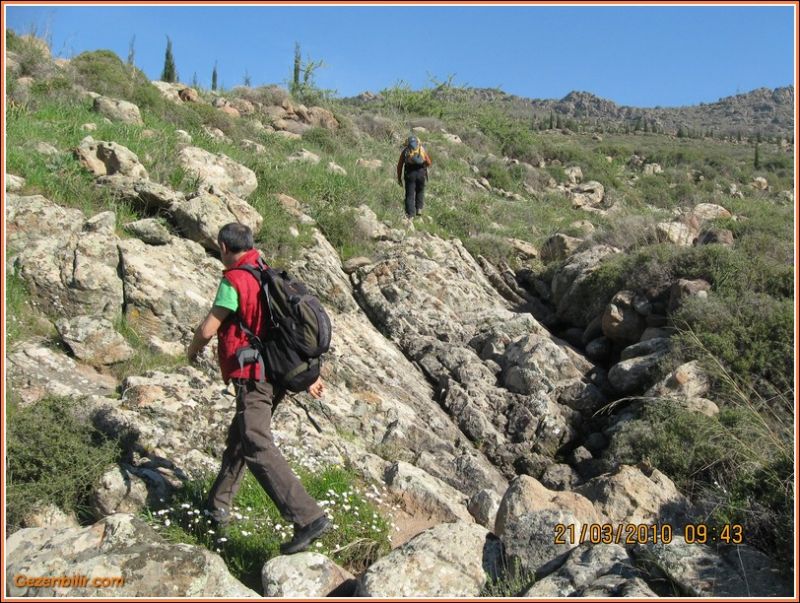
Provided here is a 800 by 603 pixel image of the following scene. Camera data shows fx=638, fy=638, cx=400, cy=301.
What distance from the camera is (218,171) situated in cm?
932

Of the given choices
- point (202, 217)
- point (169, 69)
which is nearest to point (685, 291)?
point (202, 217)

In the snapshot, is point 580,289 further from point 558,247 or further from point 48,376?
point 48,376

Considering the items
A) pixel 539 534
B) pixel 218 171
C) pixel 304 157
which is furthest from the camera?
pixel 304 157

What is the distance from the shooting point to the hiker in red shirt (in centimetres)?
372

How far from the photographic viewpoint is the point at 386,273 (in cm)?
909

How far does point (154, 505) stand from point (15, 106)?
775 centimetres

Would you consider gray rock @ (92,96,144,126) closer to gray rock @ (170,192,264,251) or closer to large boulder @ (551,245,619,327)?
gray rock @ (170,192,264,251)

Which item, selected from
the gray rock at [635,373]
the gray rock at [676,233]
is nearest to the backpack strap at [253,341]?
the gray rock at [635,373]

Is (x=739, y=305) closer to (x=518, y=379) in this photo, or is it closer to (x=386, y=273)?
(x=518, y=379)

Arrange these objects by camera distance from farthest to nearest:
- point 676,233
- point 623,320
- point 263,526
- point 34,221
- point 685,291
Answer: point 676,233
point 623,320
point 685,291
point 34,221
point 263,526

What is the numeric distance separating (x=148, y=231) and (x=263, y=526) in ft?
12.8

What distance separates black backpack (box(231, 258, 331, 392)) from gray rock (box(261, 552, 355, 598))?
96 cm

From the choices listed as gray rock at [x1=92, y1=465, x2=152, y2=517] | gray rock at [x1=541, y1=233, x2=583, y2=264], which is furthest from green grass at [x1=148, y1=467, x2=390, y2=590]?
gray rock at [x1=541, y1=233, x2=583, y2=264]

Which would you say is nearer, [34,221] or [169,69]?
[34,221]
